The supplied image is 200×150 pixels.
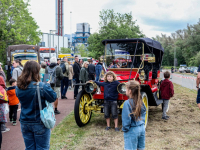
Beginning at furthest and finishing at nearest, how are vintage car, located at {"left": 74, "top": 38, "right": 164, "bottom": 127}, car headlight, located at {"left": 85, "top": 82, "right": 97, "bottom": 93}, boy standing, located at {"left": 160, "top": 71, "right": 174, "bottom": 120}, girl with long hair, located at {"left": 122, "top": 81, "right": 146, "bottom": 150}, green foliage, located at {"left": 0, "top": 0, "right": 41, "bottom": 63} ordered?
green foliage, located at {"left": 0, "top": 0, "right": 41, "bottom": 63}, boy standing, located at {"left": 160, "top": 71, "right": 174, "bottom": 120}, vintage car, located at {"left": 74, "top": 38, "right": 164, "bottom": 127}, car headlight, located at {"left": 85, "top": 82, "right": 97, "bottom": 93}, girl with long hair, located at {"left": 122, "top": 81, "right": 146, "bottom": 150}

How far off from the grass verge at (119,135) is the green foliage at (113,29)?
2834 cm

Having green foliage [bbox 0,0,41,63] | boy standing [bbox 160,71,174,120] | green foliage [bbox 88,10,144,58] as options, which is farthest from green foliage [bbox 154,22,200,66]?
boy standing [bbox 160,71,174,120]

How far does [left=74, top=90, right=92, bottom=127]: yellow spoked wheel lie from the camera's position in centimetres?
575

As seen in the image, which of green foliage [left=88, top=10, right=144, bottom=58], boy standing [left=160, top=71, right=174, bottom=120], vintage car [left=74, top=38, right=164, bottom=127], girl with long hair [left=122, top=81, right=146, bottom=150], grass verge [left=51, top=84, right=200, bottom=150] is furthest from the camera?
green foliage [left=88, top=10, right=144, bottom=58]

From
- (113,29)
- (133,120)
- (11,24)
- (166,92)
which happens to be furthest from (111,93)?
(113,29)

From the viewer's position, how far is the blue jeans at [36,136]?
119 inches

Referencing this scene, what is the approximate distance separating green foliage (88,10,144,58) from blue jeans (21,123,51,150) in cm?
3182

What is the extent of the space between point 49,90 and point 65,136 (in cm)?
259

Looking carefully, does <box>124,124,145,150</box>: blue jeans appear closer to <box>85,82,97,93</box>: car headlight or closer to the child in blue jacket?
the child in blue jacket

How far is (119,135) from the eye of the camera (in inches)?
213

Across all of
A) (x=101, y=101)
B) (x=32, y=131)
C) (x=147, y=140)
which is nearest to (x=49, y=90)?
(x=32, y=131)

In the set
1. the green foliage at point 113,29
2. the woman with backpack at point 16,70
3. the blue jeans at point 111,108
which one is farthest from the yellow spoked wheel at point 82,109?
the green foliage at point 113,29

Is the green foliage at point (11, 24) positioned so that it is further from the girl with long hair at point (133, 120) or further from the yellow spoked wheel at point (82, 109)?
the girl with long hair at point (133, 120)

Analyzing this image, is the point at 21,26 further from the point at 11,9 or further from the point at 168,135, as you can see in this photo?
the point at 168,135
